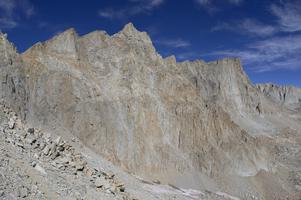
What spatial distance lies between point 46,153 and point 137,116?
1974 cm

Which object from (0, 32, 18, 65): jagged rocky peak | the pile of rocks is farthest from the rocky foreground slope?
the pile of rocks

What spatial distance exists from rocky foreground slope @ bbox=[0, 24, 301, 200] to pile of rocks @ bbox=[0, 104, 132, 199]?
5176mm

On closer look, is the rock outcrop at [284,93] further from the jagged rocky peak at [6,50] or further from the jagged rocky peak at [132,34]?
the jagged rocky peak at [6,50]

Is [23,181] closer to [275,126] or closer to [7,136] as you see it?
[7,136]

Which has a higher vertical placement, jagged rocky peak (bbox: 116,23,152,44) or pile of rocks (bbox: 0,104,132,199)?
jagged rocky peak (bbox: 116,23,152,44)

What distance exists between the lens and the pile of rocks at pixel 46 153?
633 inches

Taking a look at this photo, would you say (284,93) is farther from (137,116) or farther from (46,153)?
(46,153)

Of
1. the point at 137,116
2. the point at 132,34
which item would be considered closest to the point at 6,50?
the point at 137,116

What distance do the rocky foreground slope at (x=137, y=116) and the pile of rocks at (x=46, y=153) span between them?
5.18 m

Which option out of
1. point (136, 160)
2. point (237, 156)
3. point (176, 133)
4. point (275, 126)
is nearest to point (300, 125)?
point (275, 126)

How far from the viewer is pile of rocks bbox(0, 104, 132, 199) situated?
633 inches

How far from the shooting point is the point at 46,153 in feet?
55.9

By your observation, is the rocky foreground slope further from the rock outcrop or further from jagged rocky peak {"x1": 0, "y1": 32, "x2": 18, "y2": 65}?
the rock outcrop

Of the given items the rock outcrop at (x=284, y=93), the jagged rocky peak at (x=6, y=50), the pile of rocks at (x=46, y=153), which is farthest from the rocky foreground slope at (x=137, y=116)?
the rock outcrop at (x=284, y=93)
